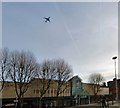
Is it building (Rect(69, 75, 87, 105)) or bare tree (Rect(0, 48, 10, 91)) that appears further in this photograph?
building (Rect(69, 75, 87, 105))

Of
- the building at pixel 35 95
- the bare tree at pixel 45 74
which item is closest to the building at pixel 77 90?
the building at pixel 35 95

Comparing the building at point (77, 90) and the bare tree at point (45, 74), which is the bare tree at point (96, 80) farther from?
the bare tree at point (45, 74)

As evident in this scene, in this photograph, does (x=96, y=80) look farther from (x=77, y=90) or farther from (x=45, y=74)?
(x=45, y=74)

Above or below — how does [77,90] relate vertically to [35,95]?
above

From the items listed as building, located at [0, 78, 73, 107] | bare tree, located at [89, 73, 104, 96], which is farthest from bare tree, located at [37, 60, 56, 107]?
bare tree, located at [89, 73, 104, 96]

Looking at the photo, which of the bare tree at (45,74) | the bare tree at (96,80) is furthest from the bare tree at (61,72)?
the bare tree at (96,80)

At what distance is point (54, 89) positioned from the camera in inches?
2431

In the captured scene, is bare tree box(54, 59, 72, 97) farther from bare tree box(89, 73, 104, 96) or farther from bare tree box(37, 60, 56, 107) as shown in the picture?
bare tree box(89, 73, 104, 96)

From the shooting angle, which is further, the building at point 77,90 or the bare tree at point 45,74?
the building at point 77,90

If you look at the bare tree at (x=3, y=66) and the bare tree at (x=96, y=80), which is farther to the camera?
the bare tree at (x=96, y=80)

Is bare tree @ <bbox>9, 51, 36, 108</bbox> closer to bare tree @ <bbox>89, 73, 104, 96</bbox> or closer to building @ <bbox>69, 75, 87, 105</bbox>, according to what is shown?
building @ <bbox>69, 75, 87, 105</bbox>

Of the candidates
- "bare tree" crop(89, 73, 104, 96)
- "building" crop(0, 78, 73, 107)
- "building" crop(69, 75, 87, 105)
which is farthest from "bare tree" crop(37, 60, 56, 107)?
"bare tree" crop(89, 73, 104, 96)

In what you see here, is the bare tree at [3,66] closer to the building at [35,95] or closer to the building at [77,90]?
the building at [35,95]

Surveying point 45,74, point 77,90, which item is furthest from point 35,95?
point 77,90
